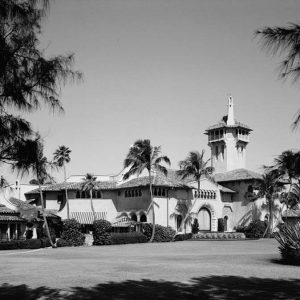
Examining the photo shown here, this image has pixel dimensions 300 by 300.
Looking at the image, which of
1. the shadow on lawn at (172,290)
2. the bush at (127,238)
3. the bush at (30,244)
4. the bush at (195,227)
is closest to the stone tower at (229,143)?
the bush at (195,227)

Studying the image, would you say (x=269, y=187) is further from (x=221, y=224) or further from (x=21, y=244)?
(x=21, y=244)

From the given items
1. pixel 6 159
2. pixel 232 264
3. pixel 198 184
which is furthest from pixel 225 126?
pixel 6 159

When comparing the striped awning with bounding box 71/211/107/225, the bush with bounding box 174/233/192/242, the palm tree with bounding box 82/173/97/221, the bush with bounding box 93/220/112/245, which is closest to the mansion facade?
the striped awning with bounding box 71/211/107/225

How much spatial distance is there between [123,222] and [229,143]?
1306 inches

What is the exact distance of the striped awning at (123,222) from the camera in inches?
2554

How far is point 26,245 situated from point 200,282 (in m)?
35.2

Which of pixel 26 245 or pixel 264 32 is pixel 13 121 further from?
pixel 26 245

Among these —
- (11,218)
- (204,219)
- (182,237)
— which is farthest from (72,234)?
(204,219)

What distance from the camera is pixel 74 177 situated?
76.9 m

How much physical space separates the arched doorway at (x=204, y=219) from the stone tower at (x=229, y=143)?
18.9m

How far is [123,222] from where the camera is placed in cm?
6581

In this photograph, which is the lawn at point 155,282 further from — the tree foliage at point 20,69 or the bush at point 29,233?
the bush at point 29,233

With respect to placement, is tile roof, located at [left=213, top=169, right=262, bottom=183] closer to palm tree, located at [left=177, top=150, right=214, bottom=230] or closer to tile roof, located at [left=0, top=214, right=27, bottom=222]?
palm tree, located at [left=177, top=150, right=214, bottom=230]

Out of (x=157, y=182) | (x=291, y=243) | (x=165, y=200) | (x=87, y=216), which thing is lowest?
(x=291, y=243)
